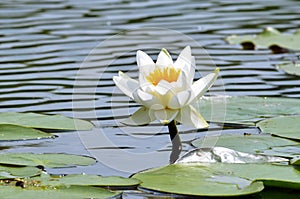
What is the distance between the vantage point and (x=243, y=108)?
4.04 meters

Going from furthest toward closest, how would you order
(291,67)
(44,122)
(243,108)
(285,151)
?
(291,67) → (243,108) → (44,122) → (285,151)

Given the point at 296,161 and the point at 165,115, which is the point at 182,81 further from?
the point at 296,161

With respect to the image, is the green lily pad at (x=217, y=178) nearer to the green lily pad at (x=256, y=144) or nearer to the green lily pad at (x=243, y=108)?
the green lily pad at (x=256, y=144)

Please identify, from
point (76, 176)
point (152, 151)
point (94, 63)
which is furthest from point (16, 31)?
point (76, 176)

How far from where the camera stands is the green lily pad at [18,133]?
11.7ft

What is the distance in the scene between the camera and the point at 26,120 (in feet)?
12.5

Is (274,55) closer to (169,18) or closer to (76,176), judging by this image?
(169,18)

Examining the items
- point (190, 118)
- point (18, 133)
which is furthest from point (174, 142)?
point (18, 133)

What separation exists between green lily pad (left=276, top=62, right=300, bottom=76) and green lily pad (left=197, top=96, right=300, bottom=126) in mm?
1080

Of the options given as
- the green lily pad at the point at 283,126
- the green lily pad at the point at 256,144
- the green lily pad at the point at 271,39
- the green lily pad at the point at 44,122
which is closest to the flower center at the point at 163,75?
the green lily pad at the point at 256,144

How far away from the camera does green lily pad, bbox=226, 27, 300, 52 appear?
6402 mm

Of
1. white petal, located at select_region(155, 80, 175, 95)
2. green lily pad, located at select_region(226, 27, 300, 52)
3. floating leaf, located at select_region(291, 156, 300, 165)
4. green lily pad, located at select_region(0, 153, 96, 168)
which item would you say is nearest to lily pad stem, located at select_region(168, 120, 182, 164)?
white petal, located at select_region(155, 80, 175, 95)

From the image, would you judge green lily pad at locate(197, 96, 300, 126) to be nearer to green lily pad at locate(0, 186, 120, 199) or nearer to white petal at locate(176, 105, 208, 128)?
white petal at locate(176, 105, 208, 128)

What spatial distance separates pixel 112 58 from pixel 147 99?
3190 mm
